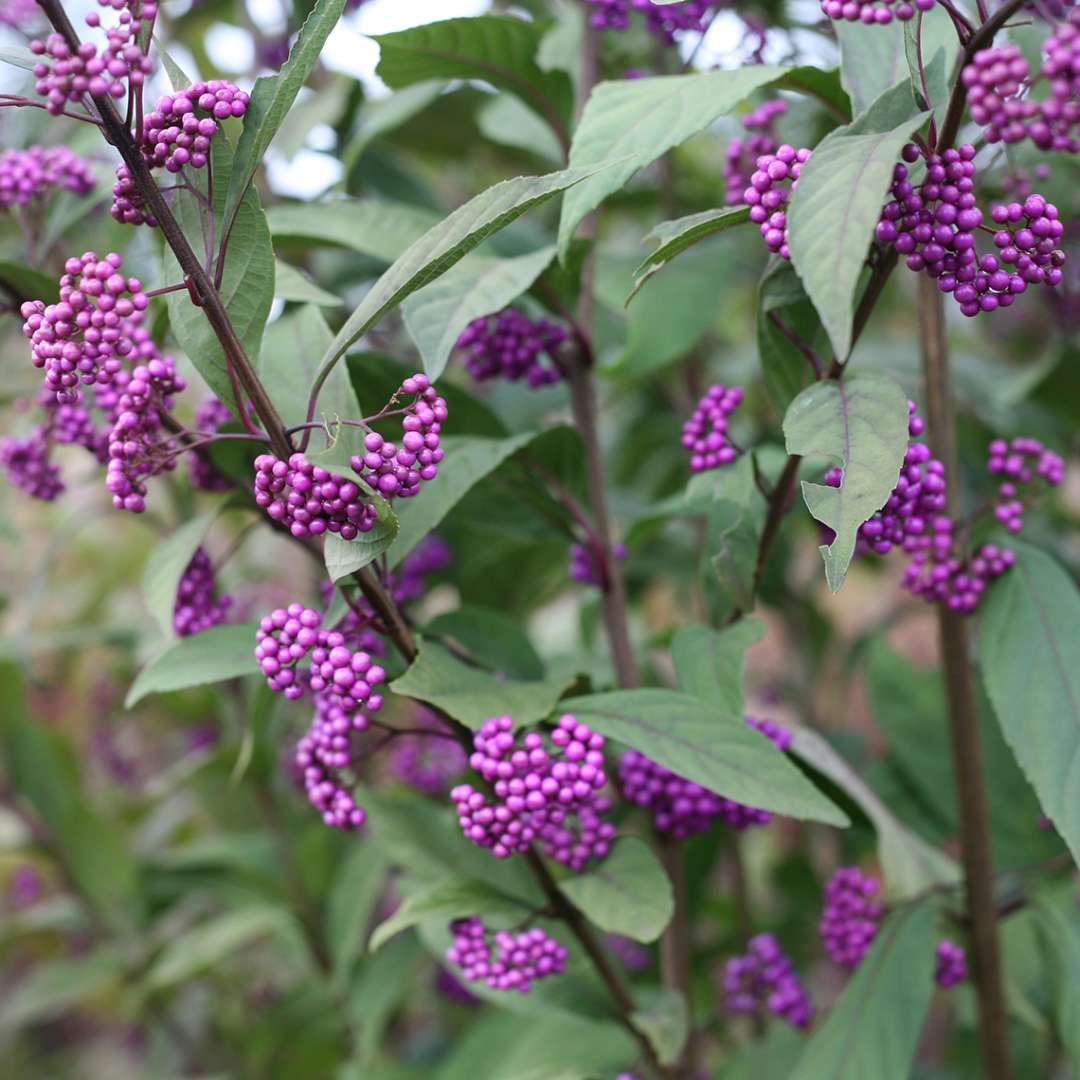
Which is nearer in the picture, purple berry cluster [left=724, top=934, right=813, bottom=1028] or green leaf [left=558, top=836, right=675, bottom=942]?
green leaf [left=558, top=836, right=675, bottom=942]

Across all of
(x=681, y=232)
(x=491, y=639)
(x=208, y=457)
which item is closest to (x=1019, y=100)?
(x=681, y=232)

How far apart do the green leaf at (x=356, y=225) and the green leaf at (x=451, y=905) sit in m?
0.55

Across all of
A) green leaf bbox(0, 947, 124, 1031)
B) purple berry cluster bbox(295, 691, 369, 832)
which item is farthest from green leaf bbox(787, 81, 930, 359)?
green leaf bbox(0, 947, 124, 1031)

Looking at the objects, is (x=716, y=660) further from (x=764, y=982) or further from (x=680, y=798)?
(x=764, y=982)

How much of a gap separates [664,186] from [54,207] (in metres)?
0.75

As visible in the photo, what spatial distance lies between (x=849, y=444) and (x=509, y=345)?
42 centimetres

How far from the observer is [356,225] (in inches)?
41.5

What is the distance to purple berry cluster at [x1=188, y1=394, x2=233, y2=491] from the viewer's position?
101 centimetres

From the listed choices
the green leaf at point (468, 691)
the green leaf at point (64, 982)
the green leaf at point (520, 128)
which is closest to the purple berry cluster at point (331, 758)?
the green leaf at point (468, 691)

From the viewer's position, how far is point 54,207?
120 centimetres

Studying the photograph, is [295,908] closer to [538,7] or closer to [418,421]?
[418,421]

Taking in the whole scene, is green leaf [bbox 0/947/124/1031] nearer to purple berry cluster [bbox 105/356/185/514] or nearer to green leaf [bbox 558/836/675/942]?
green leaf [bbox 558/836/675/942]

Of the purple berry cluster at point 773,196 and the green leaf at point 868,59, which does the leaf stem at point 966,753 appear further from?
the purple berry cluster at point 773,196

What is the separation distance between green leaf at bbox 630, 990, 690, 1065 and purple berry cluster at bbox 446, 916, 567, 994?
0.13 m
